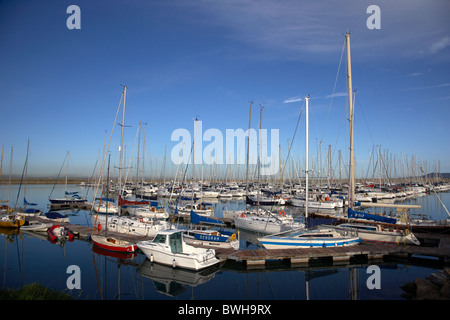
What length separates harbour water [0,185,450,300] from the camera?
15.3 metres

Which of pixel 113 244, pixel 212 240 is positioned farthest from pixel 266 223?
pixel 113 244

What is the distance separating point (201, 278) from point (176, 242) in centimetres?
318

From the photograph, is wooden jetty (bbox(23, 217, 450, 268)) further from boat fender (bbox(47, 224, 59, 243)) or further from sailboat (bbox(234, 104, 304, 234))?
boat fender (bbox(47, 224, 59, 243))

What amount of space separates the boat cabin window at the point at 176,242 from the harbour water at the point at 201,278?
1400mm

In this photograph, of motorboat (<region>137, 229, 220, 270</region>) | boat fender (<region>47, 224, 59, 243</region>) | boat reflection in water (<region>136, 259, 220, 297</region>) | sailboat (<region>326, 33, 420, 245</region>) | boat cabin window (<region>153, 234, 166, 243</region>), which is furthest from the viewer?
boat fender (<region>47, 224, 59, 243</region>)

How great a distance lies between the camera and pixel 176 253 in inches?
753

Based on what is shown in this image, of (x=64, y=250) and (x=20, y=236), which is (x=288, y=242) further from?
(x=20, y=236)

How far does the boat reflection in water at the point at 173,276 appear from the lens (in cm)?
1647

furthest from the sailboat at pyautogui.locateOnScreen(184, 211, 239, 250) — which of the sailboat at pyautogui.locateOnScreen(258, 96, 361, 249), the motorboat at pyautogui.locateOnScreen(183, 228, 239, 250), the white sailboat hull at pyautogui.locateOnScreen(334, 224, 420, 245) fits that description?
the white sailboat hull at pyautogui.locateOnScreen(334, 224, 420, 245)

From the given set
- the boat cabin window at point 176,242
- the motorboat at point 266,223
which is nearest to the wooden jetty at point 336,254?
the boat cabin window at point 176,242

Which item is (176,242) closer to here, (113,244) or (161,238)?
(161,238)

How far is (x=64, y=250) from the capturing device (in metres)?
24.3
